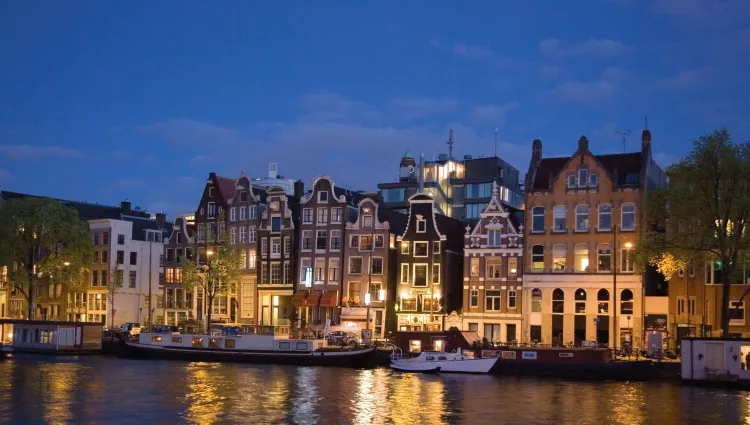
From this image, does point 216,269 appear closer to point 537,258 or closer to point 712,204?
point 537,258

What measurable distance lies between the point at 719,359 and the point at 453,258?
1400 inches

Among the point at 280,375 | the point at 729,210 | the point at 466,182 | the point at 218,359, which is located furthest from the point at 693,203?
the point at 466,182

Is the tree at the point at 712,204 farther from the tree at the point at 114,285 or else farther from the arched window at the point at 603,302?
the tree at the point at 114,285

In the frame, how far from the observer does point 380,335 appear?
101750mm

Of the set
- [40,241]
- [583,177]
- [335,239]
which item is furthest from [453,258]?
[40,241]

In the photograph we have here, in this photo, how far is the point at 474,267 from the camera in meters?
97.0

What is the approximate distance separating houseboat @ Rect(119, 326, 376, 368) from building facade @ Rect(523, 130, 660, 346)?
19.0 meters

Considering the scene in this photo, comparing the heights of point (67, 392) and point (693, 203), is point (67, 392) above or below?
below

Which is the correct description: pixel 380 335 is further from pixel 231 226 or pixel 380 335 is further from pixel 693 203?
pixel 693 203

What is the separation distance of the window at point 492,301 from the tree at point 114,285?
5008cm

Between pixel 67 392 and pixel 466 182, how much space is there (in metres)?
84.9

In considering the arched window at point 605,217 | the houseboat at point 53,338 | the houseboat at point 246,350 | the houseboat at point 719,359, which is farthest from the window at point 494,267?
the houseboat at point 53,338

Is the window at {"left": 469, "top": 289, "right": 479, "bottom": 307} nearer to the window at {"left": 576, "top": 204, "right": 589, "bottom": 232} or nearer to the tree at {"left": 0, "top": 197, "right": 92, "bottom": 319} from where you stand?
the window at {"left": 576, "top": 204, "right": 589, "bottom": 232}

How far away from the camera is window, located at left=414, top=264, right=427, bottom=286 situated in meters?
99.6
